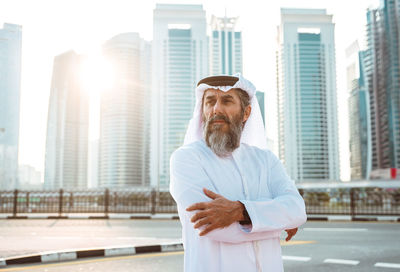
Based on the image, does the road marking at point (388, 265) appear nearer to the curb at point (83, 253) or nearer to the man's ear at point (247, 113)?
the curb at point (83, 253)

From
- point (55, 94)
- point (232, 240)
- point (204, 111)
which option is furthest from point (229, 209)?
point (55, 94)

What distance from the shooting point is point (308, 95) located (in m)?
142

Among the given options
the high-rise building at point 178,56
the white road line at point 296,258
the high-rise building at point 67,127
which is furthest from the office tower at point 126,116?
the white road line at point 296,258

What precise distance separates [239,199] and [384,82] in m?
130

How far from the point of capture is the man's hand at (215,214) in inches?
67.0

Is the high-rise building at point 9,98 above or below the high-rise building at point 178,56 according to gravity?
below

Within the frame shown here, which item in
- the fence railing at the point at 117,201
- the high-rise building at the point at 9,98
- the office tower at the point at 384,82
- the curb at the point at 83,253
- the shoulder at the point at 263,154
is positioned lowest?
the fence railing at the point at 117,201

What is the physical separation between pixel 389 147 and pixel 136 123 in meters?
89.9

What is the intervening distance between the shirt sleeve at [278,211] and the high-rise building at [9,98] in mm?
17299

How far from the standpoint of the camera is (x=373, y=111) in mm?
121562

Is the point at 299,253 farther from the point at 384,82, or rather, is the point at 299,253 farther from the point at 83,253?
the point at 384,82

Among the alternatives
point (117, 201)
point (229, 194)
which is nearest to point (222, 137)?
point (229, 194)

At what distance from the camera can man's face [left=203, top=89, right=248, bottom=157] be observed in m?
2.02

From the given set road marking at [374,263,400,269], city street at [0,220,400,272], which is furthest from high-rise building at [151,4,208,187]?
road marking at [374,263,400,269]
